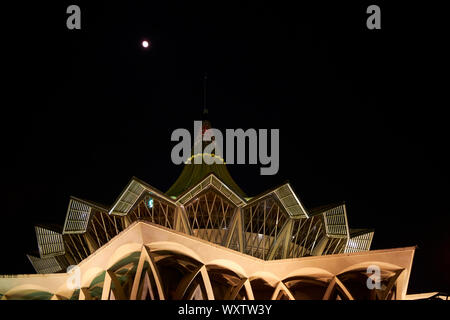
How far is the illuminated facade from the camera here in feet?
54.9

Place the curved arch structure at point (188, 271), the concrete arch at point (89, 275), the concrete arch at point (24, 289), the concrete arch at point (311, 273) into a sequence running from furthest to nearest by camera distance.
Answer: the concrete arch at point (24, 289)
the concrete arch at point (311, 273)
the concrete arch at point (89, 275)
the curved arch structure at point (188, 271)

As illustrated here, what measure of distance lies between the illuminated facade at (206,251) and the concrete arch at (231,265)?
5 cm

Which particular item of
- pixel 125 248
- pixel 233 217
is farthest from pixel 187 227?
pixel 125 248

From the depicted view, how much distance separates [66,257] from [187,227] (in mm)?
11460

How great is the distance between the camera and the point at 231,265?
712 inches

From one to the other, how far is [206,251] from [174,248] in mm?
1432

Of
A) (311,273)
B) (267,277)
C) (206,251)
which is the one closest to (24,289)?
(206,251)

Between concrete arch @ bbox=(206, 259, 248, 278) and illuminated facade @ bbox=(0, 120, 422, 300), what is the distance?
5cm

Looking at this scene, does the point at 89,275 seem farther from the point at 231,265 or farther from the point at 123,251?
the point at 231,265

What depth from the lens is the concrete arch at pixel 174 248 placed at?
15917 mm

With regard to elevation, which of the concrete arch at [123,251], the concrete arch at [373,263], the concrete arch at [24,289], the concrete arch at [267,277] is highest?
the concrete arch at [123,251]

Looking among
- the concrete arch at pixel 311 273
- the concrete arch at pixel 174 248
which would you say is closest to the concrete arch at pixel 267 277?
the concrete arch at pixel 311 273

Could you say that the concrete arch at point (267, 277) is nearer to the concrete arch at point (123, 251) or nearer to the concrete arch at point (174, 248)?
the concrete arch at point (174, 248)

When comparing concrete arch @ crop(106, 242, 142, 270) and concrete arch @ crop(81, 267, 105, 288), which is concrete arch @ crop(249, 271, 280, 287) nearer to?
concrete arch @ crop(106, 242, 142, 270)
